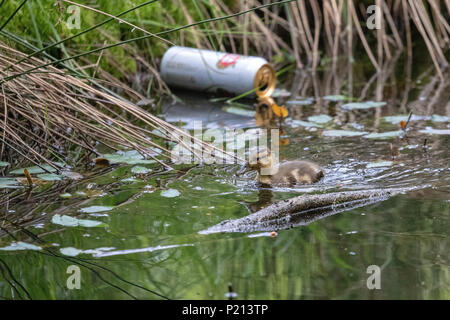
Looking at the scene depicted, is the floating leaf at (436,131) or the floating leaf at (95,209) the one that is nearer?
the floating leaf at (95,209)

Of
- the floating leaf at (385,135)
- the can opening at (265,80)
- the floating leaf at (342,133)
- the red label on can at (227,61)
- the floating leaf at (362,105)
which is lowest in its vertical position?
the floating leaf at (385,135)

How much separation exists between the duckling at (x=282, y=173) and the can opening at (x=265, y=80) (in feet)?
5.46

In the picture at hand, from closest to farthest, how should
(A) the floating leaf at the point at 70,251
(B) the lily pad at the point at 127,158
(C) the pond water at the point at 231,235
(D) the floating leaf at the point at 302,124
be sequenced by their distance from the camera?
(C) the pond water at the point at 231,235, (A) the floating leaf at the point at 70,251, (B) the lily pad at the point at 127,158, (D) the floating leaf at the point at 302,124

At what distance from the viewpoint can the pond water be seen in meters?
1.81

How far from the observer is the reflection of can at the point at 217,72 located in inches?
171

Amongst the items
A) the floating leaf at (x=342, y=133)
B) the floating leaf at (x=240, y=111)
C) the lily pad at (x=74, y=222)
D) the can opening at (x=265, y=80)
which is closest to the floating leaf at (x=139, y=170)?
the lily pad at (x=74, y=222)

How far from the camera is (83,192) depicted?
2562mm

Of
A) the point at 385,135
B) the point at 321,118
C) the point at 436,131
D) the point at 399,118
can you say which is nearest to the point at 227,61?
the point at 321,118

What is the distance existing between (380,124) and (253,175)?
115 cm

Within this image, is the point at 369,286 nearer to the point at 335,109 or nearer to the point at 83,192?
the point at 83,192

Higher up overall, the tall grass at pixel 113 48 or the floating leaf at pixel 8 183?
the tall grass at pixel 113 48

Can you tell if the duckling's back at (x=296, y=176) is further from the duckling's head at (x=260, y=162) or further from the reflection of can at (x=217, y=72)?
the reflection of can at (x=217, y=72)

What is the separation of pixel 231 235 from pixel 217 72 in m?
2.45
